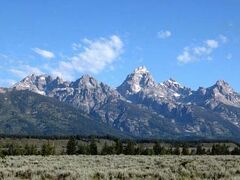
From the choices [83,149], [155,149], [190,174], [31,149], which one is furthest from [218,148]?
[190,174]

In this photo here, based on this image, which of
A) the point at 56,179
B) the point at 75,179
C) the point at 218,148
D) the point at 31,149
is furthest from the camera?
the point at 218,148

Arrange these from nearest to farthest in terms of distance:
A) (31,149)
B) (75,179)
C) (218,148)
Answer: (75,179) < (31,149) < (218,148)

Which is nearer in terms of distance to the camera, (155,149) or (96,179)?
(96,179)

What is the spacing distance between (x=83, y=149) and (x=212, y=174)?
99.0m

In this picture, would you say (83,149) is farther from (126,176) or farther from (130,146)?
(126,176)

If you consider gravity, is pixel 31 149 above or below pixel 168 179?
above

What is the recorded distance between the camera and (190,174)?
84.4ft

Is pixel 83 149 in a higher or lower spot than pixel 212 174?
higher

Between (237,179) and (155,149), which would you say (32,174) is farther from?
(155,149)

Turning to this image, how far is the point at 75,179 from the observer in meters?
22.6

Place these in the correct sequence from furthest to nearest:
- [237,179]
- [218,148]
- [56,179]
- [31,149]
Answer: [218,148] < [31,149] < [56,179] < [237,179]

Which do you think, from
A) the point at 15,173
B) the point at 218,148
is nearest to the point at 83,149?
the point at 218,148

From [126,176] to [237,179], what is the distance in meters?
6.62

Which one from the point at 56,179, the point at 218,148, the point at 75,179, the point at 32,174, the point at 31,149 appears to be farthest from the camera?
the point at 218,148
